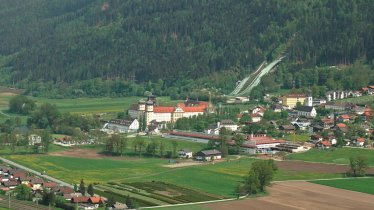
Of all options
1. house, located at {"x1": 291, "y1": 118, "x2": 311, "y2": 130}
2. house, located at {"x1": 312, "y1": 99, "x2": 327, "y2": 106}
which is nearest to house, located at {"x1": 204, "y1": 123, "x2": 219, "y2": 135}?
house, located at {"x1": 291, "y1": 118, "x2": 311, "y2": 130}

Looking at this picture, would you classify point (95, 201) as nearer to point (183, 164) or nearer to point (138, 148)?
point (183, 164)

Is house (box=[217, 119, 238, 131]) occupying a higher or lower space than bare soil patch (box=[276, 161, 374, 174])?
higher

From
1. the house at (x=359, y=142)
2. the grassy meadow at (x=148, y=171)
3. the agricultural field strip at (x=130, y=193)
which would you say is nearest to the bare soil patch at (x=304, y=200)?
the grassy meadow at (x=148, y=171)

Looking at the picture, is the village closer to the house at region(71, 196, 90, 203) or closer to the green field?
the house at region(71, 196, 90, 203)

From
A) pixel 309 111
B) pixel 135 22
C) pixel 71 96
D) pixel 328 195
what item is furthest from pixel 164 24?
pixel 328 195

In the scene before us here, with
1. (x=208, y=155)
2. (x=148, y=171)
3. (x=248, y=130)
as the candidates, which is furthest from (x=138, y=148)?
(x=148, y=171)

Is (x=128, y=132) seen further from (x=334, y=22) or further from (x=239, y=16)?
(x=239, y=16)
